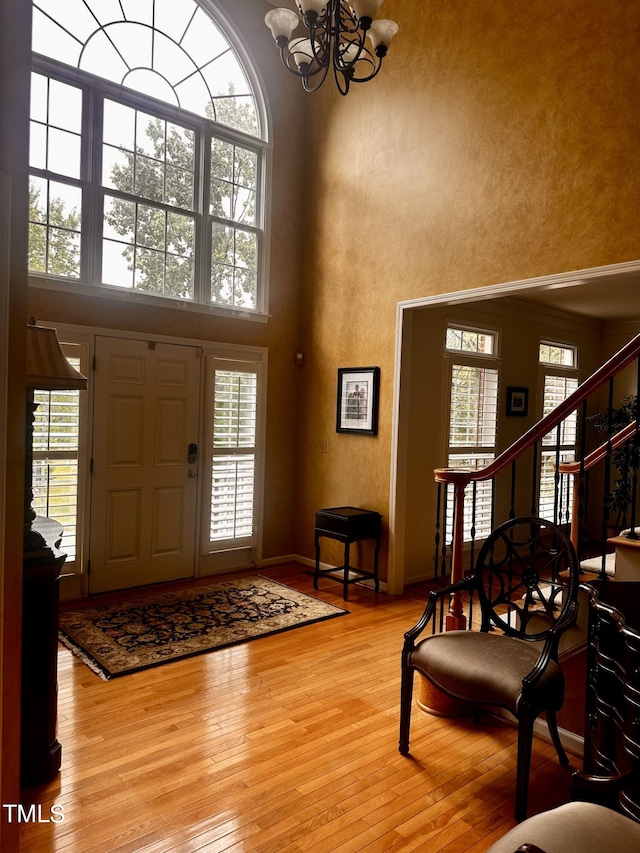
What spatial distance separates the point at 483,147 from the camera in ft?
14.3

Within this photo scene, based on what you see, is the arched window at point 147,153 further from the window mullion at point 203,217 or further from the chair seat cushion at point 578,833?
the chair seat cushion at point 578,833

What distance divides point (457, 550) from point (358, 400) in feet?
7.71

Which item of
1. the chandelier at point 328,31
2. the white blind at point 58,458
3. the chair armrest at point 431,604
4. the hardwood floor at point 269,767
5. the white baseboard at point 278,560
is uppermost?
the chandelier at point 328,31

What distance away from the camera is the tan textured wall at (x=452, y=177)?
3.71 m

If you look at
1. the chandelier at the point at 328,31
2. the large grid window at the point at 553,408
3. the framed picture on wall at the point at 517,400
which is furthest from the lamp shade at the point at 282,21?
the large grid window at the point at 553,408

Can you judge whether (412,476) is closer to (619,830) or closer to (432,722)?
(432,722)

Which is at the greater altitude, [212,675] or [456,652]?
→ [456,652]

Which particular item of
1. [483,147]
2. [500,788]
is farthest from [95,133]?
[500,788]

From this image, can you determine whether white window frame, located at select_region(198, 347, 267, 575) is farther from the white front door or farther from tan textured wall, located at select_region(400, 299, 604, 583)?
tan textured wall, located at select_region(400, 299, 604, 583)

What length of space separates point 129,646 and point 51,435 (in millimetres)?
1707

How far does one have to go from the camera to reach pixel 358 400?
5.43 meters

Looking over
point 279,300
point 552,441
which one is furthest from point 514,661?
point 552,441

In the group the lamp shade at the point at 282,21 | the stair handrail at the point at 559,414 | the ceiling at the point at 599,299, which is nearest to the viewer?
the stair handrail at the point at 559,414

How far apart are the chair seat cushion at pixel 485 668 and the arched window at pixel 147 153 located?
12.2 feet
